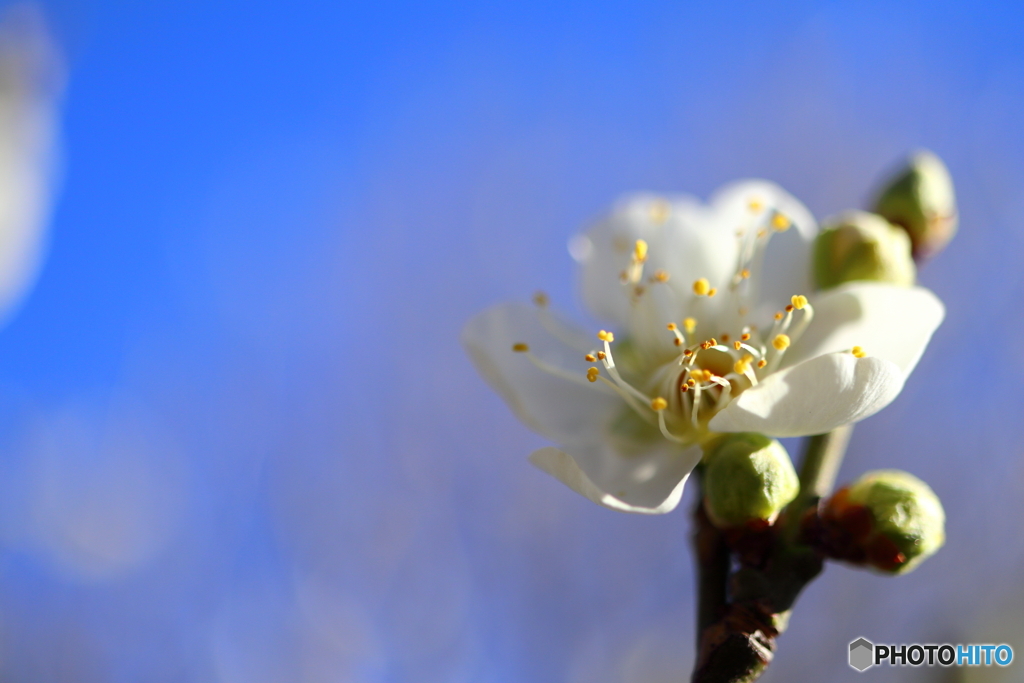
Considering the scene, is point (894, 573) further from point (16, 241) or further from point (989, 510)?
point (16, 241)

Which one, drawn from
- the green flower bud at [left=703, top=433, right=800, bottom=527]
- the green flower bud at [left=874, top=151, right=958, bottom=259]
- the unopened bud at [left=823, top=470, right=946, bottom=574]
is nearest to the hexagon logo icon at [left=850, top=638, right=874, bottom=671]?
the unopened bud at [left=823, top=470, right=946, bottom=574]

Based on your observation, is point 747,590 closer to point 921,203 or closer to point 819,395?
point 819,395

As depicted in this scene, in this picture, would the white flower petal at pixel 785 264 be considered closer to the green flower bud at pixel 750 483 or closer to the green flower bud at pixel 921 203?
the green flower bud at pixel 921 203

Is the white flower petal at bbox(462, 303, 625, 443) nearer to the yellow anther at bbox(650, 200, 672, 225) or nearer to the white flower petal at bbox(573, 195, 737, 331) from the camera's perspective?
the white flower petal at bbox(573, 195, 737, 331)

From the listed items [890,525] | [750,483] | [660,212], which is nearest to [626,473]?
[750,483]

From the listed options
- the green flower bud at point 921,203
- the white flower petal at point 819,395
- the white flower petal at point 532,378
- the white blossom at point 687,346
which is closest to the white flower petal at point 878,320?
the white blossom at point 687,346

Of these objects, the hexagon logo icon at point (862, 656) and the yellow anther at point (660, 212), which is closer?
the hexagon logo icon at point (862, 656)
